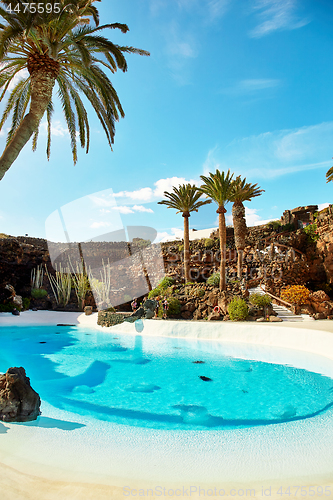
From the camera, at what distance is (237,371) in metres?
7.75

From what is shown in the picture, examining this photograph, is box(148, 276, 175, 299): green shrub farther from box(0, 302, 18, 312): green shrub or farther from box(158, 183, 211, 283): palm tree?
box(0, 302, 18, 312): green shrub

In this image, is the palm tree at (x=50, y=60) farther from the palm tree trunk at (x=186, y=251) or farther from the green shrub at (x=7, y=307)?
the green shrub at (x=7, y=307)

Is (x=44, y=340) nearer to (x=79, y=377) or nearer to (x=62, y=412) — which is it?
(x=79, y=377)

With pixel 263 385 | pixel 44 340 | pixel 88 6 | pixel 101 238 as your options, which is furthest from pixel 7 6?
pixel 101 238

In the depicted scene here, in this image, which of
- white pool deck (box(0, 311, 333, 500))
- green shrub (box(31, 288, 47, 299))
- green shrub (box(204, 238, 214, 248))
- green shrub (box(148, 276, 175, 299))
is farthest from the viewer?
green shrub (box(204, 238, 214, 248))

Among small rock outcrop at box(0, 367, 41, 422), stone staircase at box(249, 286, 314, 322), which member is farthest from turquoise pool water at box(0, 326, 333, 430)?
stone staircase at box(249, 286, 314, 322)

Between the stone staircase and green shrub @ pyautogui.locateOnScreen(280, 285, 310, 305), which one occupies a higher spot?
green shrub @ pyautogui.locateOnScreen(280, 285, 310, 305)

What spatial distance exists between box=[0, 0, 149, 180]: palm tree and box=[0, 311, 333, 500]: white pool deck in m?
5.22

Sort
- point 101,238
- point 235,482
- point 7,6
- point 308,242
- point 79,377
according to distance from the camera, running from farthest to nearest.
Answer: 1. point 101,238
2. point 308,242
3. point 79,377
4. point 7,6
5. point 235,482

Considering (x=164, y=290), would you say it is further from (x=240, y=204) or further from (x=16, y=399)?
(x=16, y=399)

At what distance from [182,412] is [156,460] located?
7.15ft

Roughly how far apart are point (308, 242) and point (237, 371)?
12.2 metres

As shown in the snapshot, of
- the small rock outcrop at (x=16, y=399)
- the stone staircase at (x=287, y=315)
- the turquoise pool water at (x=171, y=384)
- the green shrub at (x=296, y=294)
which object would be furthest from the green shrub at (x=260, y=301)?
the small rock outcrop at (x=16, y=399)

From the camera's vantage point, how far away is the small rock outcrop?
4023mm
